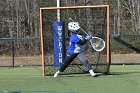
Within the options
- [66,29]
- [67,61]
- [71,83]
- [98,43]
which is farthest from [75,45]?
[66,29]

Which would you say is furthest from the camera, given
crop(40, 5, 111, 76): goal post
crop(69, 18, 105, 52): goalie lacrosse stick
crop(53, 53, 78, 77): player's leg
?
crop(40, 5, 111, 76): goal post

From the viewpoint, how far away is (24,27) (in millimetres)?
32688

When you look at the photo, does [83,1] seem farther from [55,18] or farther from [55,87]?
A: [55,87]

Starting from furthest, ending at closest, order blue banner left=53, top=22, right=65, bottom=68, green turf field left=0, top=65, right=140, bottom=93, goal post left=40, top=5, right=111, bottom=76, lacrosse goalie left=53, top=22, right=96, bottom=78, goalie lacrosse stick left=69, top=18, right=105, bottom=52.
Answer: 1. goal post left=40, top=5, right=111, bottom=76
2. blue banner left=53, top=22, right=65, bottom=68
3. goalie lacrosse stick left=69, top=18, right=105, bottom=52
4. lacrosse goalie left=53, top=22, right=96, bottom=78
5. green turf field left=0, top=65, right=140, bottom=93

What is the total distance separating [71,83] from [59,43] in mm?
2306

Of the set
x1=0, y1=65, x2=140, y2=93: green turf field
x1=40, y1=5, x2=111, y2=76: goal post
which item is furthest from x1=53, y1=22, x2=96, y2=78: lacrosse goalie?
x1=40, y1=5, x2=111, y2=76: goal post

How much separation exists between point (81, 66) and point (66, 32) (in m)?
1.11

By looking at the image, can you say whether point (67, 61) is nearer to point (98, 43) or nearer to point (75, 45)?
point (75, 45)

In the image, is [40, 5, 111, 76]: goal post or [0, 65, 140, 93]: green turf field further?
[40, 5, 111, 76]: goal post

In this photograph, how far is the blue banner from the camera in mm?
14555

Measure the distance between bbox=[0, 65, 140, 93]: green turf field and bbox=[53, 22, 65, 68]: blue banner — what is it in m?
0.60

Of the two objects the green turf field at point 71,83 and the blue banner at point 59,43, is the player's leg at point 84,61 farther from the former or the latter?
the blue banner at point 59,43

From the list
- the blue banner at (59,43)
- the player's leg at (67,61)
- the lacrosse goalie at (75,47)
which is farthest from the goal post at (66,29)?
the lacrosse goalie at (75,47)

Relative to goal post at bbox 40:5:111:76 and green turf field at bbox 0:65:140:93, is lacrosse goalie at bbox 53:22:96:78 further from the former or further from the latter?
goal post at bbox 40:5:111:76
